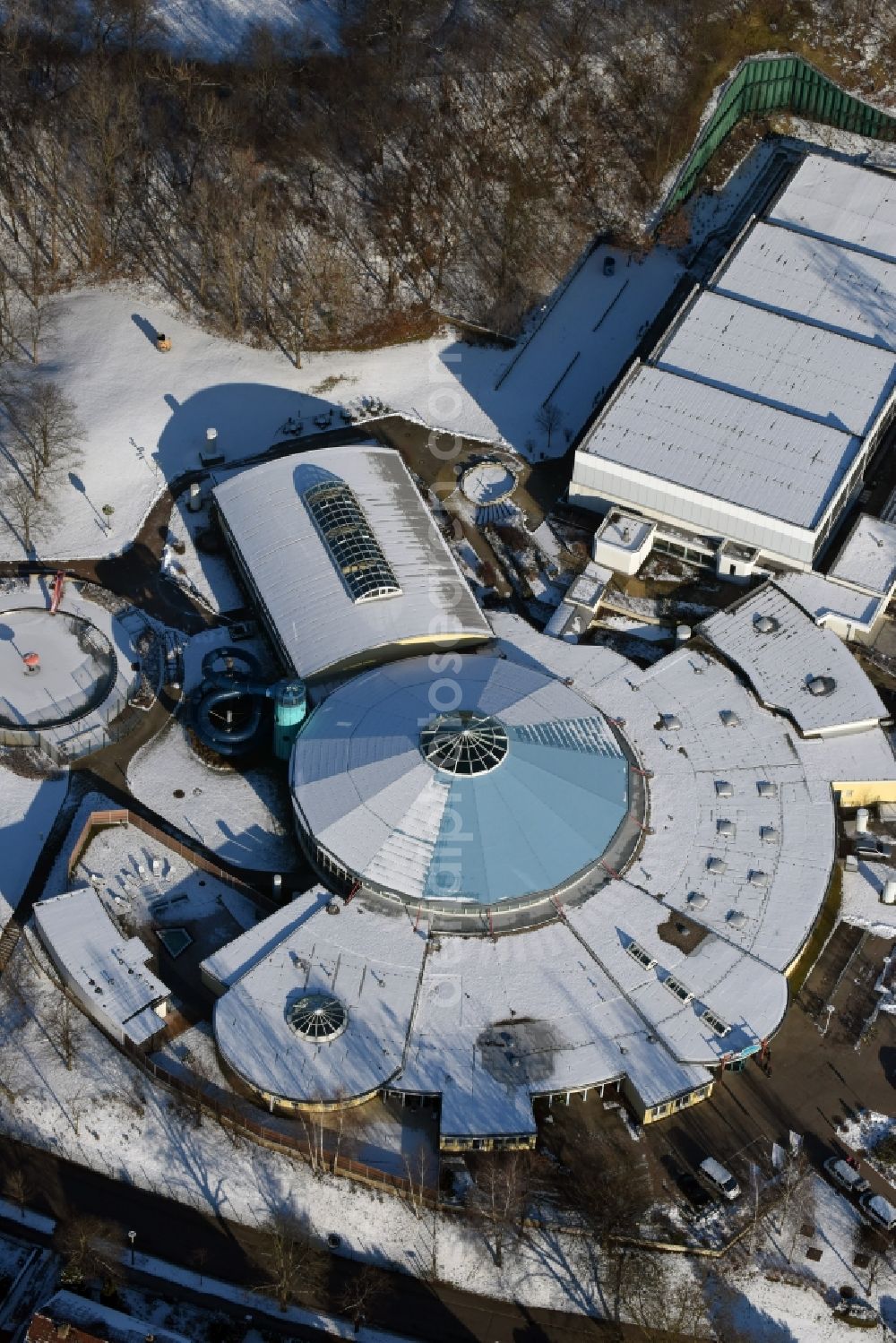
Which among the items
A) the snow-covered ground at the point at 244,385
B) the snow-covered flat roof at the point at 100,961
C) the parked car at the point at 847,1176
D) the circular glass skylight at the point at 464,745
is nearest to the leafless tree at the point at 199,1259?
the snow-covered flat roof at the point at 100,961

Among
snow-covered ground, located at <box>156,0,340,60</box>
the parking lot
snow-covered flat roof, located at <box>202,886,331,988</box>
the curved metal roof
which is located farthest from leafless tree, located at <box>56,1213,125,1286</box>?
snow-covered ground, located at <box>156,0,340,60</box>

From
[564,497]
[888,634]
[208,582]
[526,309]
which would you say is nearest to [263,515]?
[208,582]

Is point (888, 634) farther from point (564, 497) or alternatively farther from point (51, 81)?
point (51, 81)

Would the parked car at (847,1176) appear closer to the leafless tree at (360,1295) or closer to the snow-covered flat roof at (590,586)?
the leafless tree at (360,1295)

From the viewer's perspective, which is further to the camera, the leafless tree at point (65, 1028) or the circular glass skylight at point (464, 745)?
the circular glass skylight at point (464, 745)

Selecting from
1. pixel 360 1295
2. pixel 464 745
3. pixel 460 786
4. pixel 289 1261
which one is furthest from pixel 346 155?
pixel 360 1295

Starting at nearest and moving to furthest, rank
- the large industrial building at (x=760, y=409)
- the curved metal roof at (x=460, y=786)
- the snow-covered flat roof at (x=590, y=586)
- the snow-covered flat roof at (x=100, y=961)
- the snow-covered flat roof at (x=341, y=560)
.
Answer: the snow-covered flat roof at (x=100, y=961)
the curved metal roof at (x=460, y=786)
the snow-covered flat roof at (x=341, y=560)
the snow-covered flat roof at (x=590, y=586)
the large industrial building at (x=760, y=409)
